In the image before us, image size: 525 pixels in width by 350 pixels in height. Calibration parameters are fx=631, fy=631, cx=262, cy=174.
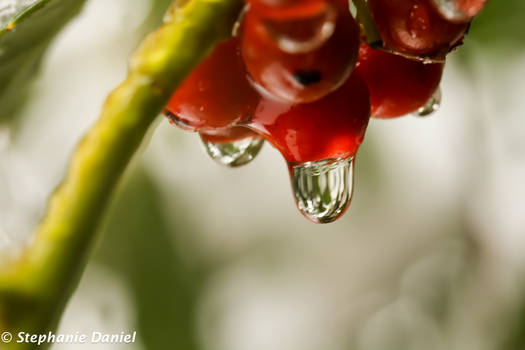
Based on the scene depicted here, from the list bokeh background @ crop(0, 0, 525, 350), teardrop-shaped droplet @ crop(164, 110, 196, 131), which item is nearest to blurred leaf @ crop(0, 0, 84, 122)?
teardrop-shaped droplet @ crop(164, 110, 196, 131)

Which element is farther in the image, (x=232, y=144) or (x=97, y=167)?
(x=232, y=144)

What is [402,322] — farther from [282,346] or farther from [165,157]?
[165,157]

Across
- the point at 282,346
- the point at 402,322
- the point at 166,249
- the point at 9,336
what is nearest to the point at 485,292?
the point at 402,322

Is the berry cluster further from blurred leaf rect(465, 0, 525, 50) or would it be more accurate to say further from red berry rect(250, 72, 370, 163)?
blurred leaf rect(465, 0, 525, 50)

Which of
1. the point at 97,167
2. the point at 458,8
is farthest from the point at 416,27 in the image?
the point at 97,167

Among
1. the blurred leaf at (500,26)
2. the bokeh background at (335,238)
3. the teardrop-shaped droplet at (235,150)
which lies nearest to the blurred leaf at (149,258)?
the bokeh background at (335,238)

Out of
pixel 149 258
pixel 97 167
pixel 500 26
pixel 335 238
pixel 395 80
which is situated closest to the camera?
pixel 97 167

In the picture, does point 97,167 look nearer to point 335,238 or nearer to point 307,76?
point 307,76

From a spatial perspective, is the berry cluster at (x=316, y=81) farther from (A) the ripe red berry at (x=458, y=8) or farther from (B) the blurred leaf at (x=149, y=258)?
(B) the blurred leaf at (x=149, y=258)
